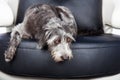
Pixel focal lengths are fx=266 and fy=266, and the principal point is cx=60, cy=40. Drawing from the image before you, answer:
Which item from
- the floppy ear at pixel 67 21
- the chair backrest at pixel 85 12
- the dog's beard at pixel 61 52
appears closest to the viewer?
the dog's beard at pixel 61 52

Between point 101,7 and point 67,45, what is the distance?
2.38 ft

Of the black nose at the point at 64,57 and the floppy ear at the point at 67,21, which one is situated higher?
the floppy ear at the point at 67,21

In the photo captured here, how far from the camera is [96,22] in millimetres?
1938

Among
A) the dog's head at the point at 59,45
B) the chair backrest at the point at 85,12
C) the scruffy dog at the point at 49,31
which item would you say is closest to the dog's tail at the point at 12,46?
the scruffy dog at the point at 49,31

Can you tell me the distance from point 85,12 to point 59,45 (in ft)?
1.97

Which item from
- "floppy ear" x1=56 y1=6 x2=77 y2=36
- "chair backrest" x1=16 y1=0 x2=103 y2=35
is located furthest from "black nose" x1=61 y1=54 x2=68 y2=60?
"chair backrest" x1=16 y1=0 x2=103 y2=35

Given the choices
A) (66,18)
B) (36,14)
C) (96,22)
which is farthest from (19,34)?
(96,22)

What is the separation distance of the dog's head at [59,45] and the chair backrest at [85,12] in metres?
0.44

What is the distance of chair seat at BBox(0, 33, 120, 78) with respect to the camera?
1.48 meters

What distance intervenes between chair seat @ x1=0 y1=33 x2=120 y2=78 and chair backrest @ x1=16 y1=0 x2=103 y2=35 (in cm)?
34

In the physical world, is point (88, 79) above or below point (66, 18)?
below

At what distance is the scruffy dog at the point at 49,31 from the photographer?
140 centimetres

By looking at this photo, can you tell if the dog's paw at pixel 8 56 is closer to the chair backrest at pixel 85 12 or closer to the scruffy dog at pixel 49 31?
the scruffy dog at pixel 49 31

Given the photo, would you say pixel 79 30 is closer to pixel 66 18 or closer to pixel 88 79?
pixel 66 18
